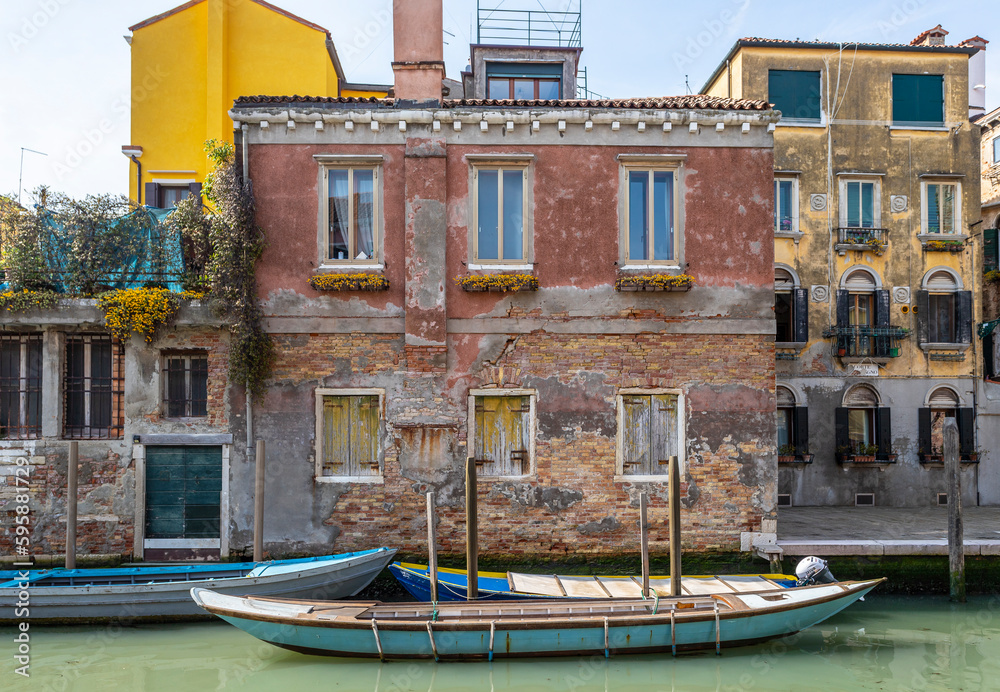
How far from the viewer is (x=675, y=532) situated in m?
8.02

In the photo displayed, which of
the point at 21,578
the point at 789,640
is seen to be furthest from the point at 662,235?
the point at 21,578

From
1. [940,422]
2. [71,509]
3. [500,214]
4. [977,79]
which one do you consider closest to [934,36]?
[977,79]

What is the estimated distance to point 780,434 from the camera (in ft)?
47.8

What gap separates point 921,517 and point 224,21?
1600 centimetres

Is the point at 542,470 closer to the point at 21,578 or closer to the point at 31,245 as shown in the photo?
the point at 21,578

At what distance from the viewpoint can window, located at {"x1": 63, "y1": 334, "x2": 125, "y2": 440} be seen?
9594 mm

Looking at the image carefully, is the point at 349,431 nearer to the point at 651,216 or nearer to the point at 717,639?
the point at 651,216

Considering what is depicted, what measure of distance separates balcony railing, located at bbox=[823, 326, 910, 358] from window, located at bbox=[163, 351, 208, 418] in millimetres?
11908

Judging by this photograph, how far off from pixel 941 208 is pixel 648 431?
997 centimetres

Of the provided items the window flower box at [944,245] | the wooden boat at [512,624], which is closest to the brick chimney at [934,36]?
the window flower box at [944,245]

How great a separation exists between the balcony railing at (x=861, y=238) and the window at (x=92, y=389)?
13.5 meters

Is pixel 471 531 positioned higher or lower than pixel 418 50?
lower

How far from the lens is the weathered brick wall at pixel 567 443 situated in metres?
9.27

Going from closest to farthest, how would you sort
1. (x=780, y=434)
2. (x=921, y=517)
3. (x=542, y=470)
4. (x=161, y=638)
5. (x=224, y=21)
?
(x=161, y=638) < (x=542, y=470) < (x=921, y=517) < (x=224, y=21) < (x=780, y=434)
